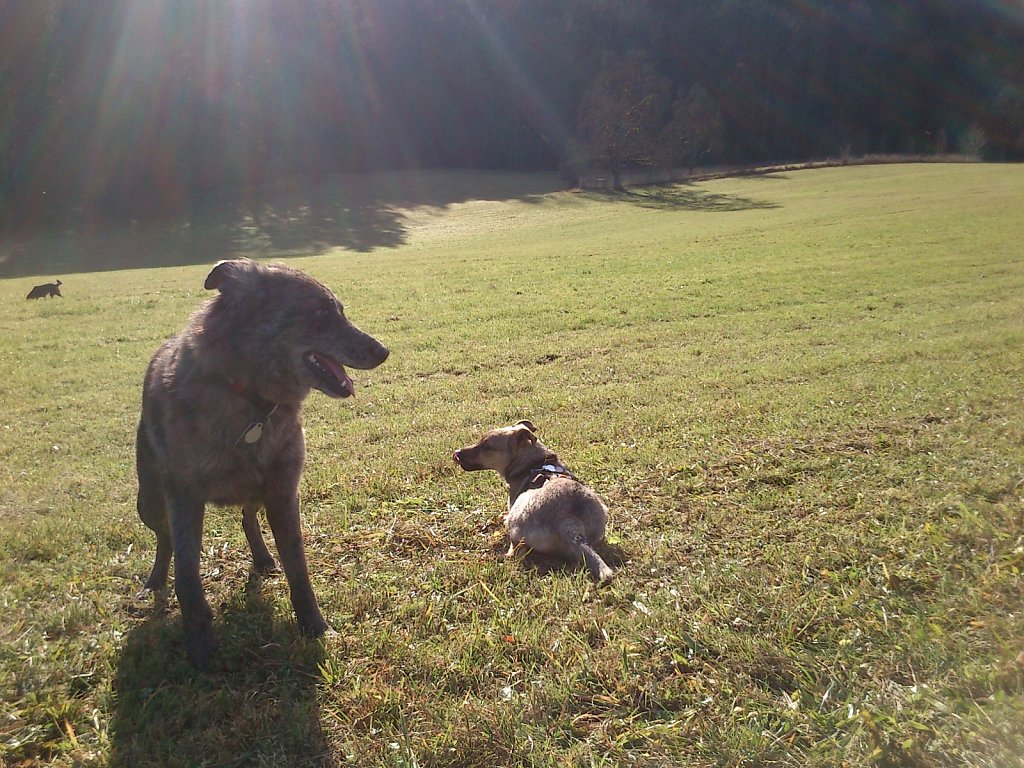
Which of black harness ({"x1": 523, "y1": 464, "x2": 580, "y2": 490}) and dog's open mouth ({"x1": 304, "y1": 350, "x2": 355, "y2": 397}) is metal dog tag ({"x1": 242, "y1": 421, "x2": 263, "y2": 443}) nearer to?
dog's open mouth ({"x1": 304, "y1": 350, "x2": 355, "y2": 397})

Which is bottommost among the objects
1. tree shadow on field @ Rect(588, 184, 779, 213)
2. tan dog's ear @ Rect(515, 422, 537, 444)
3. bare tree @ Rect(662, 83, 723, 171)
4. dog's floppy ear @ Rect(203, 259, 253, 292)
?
tan dog's ear @ Rect(515, 422, 537, 444)

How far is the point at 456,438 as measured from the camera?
6.65 meters

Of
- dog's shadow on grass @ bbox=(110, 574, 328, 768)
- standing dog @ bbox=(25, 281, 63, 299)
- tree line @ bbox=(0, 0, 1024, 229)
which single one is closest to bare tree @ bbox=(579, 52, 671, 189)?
tree line @ bbox=(0, 0, 1024, 229)

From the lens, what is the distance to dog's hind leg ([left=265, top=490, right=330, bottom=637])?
3643mm

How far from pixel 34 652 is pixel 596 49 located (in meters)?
75.2

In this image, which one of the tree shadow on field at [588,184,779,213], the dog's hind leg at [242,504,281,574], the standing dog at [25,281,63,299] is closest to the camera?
the dog's hind leg at [242,504,281,574]

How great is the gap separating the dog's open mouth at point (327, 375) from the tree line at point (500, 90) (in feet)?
160

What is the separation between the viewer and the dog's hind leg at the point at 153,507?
151 inches

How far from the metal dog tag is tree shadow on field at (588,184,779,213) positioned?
1463 inches

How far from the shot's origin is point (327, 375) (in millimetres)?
3711

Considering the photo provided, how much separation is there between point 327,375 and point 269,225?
4065 centimetres

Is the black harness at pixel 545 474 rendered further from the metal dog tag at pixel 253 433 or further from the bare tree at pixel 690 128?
the bare tree at pixel 690 128

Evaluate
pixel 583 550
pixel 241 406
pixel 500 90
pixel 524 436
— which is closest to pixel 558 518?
pixel 583 550

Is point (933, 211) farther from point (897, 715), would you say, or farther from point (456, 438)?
point (897, 715)
